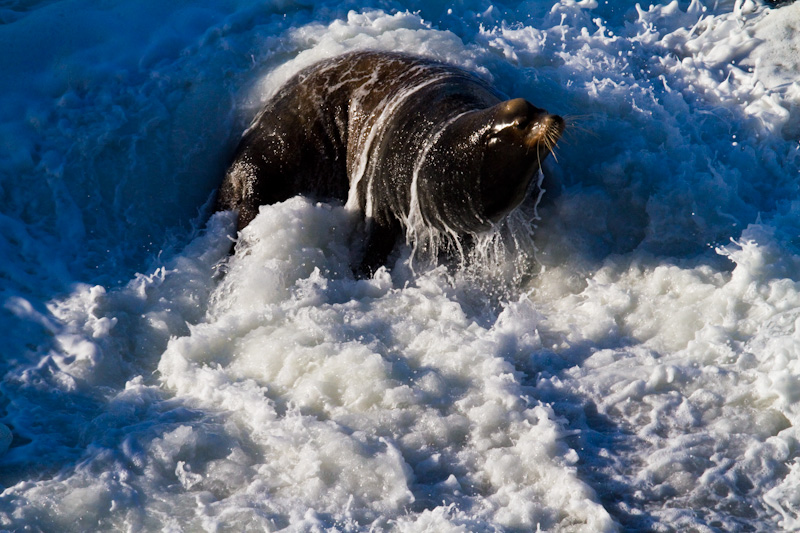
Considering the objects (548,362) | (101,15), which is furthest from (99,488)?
(101,15)

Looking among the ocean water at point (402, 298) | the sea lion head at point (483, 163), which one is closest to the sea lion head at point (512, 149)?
the sea lion head at point (483, 163)

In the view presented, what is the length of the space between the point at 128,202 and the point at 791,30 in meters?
5.43

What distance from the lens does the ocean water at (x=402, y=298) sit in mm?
3812

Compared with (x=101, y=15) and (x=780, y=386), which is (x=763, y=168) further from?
(x=101, y=15)

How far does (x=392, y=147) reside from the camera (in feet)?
17.7

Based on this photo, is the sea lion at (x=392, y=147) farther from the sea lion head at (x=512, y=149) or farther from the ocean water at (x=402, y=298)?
the ocean water at (x=402, y=298)

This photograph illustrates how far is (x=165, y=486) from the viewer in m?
3.85

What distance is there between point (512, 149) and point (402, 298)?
116 cm

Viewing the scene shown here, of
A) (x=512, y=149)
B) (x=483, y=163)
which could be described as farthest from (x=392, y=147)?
(x=512, y=149)

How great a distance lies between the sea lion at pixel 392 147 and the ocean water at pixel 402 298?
25cm

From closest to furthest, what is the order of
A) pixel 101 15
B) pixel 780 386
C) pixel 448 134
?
pixel 780 386, pixel 448 134, pixel 101 15

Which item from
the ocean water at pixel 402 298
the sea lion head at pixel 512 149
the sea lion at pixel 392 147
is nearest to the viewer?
the ocean water at pixel 402 298

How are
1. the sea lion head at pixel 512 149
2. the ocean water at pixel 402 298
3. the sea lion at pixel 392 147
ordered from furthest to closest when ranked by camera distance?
the sea lion at pixel 392 147, the sea lion head at pixel 512 149, the ocean water at pixel 402 298

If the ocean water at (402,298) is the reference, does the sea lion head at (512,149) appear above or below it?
above
